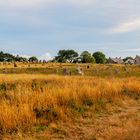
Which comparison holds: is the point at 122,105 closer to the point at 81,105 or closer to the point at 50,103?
the point at 81,105

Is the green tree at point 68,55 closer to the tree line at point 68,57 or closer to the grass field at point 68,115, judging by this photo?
the tree line at point 68,57

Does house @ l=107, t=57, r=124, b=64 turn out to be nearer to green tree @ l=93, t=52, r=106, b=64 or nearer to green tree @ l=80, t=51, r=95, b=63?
green tree @ l=93, t=52, r=106, b=64

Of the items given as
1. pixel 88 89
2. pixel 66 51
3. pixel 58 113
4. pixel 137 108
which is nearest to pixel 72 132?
pixel 58 113

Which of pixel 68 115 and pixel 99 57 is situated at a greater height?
pixel 99 57

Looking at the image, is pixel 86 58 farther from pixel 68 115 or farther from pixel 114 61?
pixel 68 115

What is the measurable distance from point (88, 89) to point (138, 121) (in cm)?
477

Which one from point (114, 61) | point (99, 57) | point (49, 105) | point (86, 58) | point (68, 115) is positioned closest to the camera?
point (68, 115)

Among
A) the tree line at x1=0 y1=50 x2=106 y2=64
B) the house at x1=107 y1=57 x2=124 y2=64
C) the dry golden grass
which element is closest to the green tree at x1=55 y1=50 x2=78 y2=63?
the tree line at x1=0 y1=50 x2=106 y2=64

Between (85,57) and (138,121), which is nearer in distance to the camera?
(138,121)

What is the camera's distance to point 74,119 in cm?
1106

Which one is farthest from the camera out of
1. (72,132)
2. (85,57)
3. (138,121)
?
(85,57)

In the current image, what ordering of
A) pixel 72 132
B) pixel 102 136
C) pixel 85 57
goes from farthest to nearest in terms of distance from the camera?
1. pixel 85 57
2. pixel 72 132
3. pixel 102 136

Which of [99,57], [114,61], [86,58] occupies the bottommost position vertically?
[114,61]

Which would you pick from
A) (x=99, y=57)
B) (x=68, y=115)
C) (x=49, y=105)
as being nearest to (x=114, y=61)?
(x=99, y=57)
